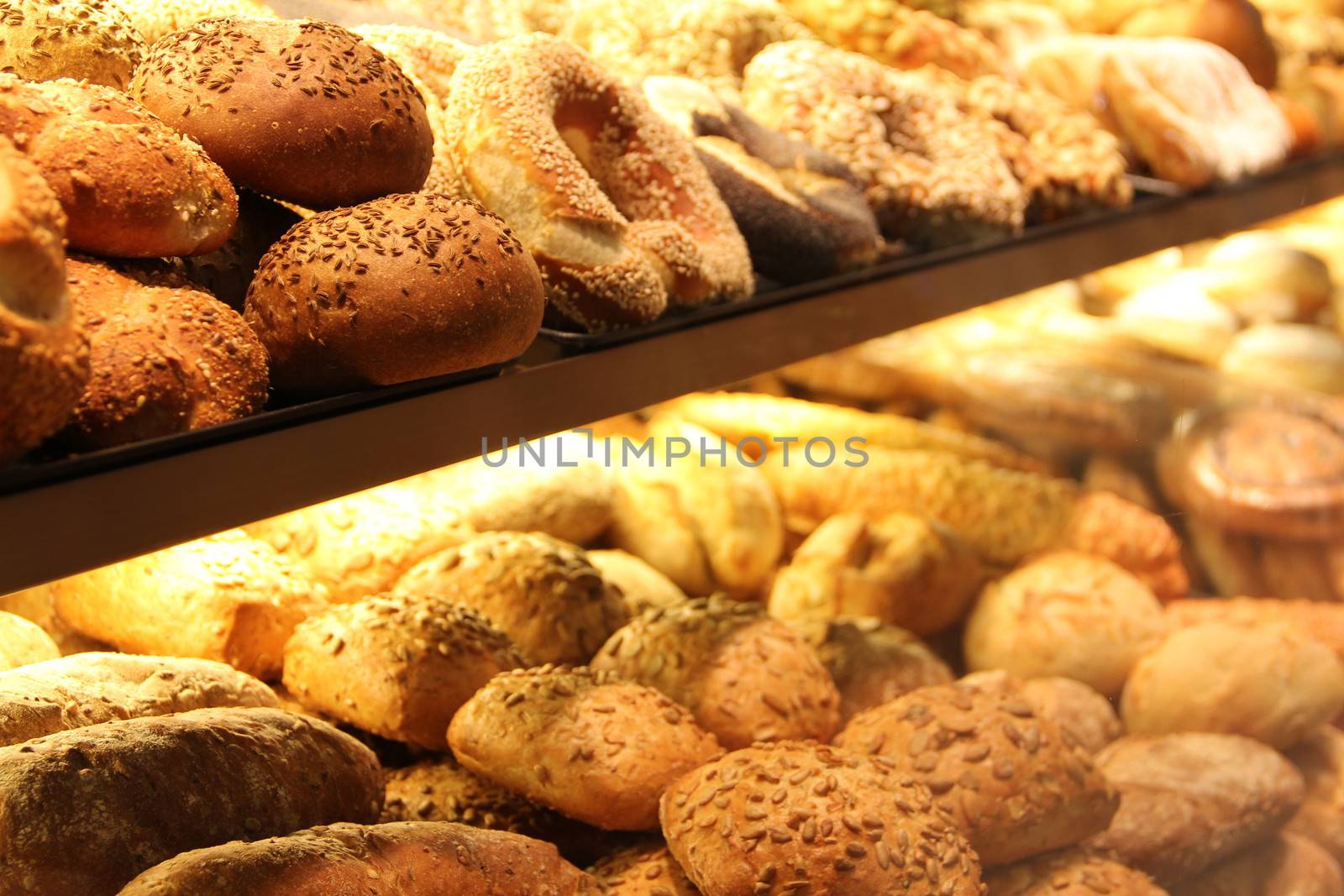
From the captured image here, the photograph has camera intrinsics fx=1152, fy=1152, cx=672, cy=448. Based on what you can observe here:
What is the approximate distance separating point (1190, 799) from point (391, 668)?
1.09 meters

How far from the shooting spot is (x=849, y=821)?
117 centimetres

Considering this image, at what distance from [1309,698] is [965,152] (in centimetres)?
105

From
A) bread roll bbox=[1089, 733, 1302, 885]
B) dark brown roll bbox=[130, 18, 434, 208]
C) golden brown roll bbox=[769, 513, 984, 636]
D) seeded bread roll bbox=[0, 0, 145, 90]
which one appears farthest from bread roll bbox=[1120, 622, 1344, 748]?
seeded bread roll bbox=[0, 0, 145, 90]

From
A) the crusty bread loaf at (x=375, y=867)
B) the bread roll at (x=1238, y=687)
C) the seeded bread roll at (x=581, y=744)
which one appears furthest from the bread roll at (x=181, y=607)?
the bread roll at (x=1238, y=687)

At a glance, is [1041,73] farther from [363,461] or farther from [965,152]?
[363,461]

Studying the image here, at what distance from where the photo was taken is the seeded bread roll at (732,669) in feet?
4.80

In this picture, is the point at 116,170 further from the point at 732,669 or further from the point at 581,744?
the point at 732,669

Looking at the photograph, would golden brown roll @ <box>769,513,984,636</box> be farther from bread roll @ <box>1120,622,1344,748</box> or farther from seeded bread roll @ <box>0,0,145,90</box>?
seeded bread roll @ <box>0,0,145,90</box>

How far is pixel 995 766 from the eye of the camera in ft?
4.50

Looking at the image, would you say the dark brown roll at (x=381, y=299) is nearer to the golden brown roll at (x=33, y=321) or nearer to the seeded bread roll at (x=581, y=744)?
the golden brown roll at (x=33, y=321)

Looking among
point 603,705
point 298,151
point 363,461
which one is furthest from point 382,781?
point 298,151

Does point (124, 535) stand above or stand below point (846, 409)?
above

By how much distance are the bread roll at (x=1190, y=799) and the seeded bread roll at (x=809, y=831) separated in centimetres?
41

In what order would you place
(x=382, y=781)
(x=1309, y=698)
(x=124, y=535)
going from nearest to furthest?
1. (x=124, y=535)
2. (x=382, y=781)
3. (x=1309, y=698)
